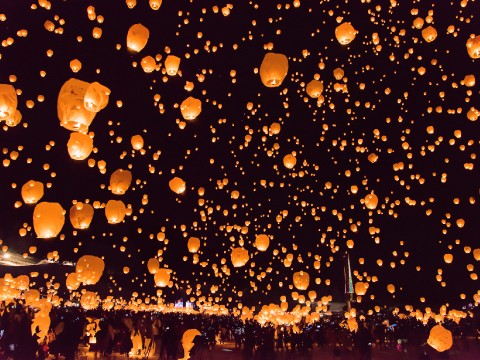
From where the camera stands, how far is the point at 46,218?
568 centimetres

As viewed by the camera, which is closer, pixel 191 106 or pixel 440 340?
pixel 191 106

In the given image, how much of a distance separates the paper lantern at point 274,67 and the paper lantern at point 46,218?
3044 millimetres

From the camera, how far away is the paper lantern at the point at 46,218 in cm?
565

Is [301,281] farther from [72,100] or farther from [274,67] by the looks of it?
[72,100]

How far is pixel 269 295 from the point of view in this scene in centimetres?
3328

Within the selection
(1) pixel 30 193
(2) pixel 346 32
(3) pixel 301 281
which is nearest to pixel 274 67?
(2) pixel 346 32

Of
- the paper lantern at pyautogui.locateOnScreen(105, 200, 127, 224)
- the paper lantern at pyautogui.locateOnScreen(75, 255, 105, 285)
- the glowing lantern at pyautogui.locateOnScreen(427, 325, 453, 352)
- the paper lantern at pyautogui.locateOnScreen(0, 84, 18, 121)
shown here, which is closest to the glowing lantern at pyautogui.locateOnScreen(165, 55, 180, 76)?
the paper lantern at pyautogui.locateOnScreen(105, 200, 127, 224)

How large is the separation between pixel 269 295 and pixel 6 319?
83.8 ft

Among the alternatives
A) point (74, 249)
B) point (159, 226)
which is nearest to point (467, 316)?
point (159, 226)

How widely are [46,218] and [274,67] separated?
3.31 meters

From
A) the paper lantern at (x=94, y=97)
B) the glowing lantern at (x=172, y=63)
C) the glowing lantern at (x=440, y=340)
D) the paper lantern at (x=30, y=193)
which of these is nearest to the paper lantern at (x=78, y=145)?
the paper lantern at (x=94, y=97)

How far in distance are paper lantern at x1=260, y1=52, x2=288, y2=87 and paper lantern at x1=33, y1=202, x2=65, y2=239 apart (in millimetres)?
3044

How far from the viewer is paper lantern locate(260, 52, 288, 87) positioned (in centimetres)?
591

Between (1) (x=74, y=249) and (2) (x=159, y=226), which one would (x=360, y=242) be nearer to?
(2) (x=159, y=226)
